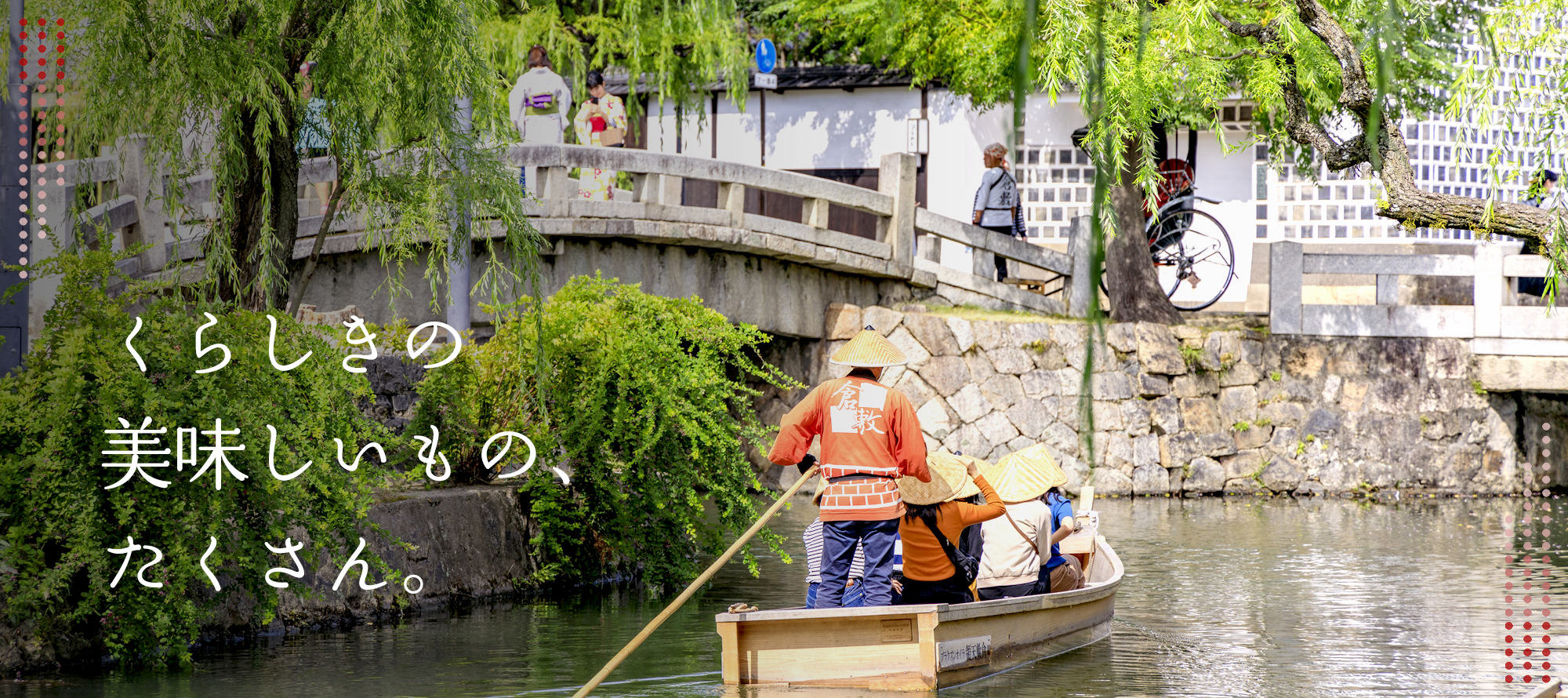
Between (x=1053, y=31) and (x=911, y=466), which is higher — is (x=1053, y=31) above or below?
above

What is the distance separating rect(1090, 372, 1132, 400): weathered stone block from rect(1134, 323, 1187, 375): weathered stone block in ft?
0.83

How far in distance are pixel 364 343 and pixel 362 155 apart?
159 centimetres

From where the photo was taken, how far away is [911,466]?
732cm

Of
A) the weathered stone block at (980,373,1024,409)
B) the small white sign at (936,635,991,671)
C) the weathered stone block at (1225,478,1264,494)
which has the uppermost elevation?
the weathered stone block at (980,373,1024,409)

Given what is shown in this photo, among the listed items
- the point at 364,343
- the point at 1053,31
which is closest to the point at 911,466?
the point at 1053,31

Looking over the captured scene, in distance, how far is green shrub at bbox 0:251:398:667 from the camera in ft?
23.5

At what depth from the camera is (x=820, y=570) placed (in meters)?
7.64

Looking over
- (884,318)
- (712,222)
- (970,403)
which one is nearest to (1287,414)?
(970,403)

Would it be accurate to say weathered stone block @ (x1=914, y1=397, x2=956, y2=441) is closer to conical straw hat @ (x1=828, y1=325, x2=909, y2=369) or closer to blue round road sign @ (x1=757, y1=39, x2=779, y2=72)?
blue round road sign @ (x1=757, y1=39, x2=779, y2=72)

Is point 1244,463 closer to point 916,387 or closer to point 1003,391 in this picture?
point 1003,391

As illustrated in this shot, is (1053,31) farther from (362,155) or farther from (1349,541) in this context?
(1349,541)

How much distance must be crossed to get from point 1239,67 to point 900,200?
362 cm

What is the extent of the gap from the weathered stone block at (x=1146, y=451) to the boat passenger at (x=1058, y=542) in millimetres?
8174

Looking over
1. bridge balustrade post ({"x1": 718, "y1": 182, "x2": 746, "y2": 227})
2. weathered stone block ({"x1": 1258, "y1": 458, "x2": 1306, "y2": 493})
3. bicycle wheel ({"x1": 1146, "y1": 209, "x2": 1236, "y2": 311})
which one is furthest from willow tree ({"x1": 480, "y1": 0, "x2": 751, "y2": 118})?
weathered stone block ({"x1": 1258, "y1": 458, "x2": 1306, "y2": 493})
